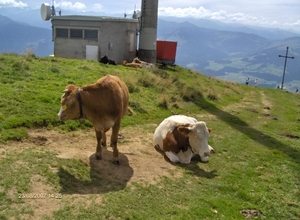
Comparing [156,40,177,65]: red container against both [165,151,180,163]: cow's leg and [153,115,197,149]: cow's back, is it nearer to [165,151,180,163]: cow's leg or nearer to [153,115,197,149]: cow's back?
[153,115,197,149]: cow's back

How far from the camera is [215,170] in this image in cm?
908

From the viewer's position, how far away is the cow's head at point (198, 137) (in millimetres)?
8953

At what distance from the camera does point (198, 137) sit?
8969 millimetres

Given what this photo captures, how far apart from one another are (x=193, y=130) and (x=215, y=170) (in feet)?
4.19

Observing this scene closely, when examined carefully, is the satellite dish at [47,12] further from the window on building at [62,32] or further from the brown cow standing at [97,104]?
the brown cow standing at [97,104]

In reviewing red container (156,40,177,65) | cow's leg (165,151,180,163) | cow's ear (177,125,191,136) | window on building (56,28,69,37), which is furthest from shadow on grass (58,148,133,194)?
red container (156,40,177,65)

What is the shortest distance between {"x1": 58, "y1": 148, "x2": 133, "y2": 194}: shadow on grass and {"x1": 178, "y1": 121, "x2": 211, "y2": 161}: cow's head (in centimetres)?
192

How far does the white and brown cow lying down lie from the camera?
8977 mm

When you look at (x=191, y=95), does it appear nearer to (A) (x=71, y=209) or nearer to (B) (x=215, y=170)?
(B) (x=215, y=170)

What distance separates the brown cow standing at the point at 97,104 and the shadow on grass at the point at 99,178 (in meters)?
0.26

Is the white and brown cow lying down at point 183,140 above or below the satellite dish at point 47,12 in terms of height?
below

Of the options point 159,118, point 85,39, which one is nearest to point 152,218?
point 159,118

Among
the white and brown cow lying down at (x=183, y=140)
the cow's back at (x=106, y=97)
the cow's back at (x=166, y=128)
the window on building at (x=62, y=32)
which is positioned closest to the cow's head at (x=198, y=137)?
the white and brown cow lying down at (x=183, y=140)

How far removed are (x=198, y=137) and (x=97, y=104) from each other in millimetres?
3069
